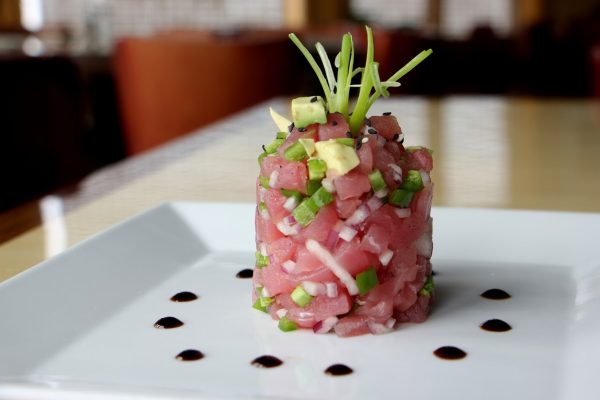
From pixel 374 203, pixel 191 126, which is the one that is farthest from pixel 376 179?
pixel 191 126

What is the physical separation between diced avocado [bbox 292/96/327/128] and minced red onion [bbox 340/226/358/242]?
0.42 ft

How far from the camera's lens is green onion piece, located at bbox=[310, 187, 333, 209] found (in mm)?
1049

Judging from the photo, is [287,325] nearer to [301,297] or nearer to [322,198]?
[301,297]

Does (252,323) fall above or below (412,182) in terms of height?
below

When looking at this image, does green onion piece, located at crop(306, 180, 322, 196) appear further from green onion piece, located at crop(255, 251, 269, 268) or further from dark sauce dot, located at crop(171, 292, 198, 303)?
dark sauce dot, located at crop(171, 292, 198, 303)

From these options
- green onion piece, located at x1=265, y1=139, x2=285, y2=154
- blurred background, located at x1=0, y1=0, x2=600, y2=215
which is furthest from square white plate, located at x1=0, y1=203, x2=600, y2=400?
blurred background, located at x1=0, y1=0, x2=600, y2=215

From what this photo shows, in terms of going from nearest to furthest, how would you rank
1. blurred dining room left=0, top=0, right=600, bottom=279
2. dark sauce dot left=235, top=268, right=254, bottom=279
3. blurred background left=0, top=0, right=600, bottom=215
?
dark sauce dot left=235, top=268, right=254, bottom=279 < blurred dining room left=0, top=0, right=600, bottom=279 < blurred background left=0, top=0, right=600, bottom=215

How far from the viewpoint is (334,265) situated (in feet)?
3.47

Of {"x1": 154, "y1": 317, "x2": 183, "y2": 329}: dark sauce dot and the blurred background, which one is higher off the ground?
the blurred background

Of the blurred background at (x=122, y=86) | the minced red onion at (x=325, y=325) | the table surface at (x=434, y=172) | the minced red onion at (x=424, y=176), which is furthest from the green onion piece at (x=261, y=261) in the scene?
the blurred background at (x=122, y=86)

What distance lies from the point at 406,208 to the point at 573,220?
38 cm

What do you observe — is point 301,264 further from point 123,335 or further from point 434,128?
point 434,128

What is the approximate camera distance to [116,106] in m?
4.74

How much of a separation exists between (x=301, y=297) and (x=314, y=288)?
2 centimetres
